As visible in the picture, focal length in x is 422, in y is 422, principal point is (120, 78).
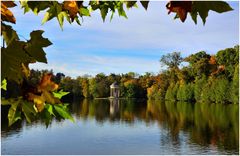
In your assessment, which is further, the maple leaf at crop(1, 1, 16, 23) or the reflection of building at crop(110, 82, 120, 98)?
the reflection of building at crop(110, 82, 120, 98)

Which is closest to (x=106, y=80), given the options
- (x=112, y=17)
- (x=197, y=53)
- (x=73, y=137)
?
(x=197, y=53)

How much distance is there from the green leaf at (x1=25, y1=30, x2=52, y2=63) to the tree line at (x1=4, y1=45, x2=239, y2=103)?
3532 centimetres

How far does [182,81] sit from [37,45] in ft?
193

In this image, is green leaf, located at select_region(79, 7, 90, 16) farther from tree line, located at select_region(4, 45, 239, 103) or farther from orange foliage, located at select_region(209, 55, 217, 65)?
orange foliage, located at select_region(209, 55, 217, 65)

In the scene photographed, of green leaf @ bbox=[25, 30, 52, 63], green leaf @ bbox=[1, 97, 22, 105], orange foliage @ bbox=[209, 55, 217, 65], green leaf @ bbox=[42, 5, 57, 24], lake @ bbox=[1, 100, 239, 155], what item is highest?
orange foliage @ bbox=[209, 55, 217, 65]

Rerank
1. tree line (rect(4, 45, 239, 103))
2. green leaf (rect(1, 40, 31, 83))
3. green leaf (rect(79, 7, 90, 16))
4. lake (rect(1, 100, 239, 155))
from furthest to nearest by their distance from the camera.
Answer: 1. tree line (rect(4, 45, 239, 103))
2. lake (rect(1, 100, 239, 155))
3. green leaf (rect(79, 7, 90, 16))
4. green leaf (rect(1, 40, 31, 83))

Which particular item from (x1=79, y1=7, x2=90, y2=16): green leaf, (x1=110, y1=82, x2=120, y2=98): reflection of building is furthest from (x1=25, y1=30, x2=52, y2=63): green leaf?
(x1=110, y1=82, x2=120, y2=98): reflection of building

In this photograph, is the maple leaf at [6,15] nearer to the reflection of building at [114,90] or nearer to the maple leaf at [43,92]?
the maple leaf at [43,92]

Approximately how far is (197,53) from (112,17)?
54.3 meters

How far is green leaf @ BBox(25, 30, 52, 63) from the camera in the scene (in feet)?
2.77

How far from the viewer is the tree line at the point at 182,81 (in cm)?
4875

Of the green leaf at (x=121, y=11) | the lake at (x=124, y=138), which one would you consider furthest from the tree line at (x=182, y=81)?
the green leaf at (x=121, y=11)

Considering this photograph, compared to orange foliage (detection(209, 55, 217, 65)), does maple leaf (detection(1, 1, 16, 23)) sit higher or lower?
lower

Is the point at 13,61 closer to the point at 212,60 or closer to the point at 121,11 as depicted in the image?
the point at 121,11
